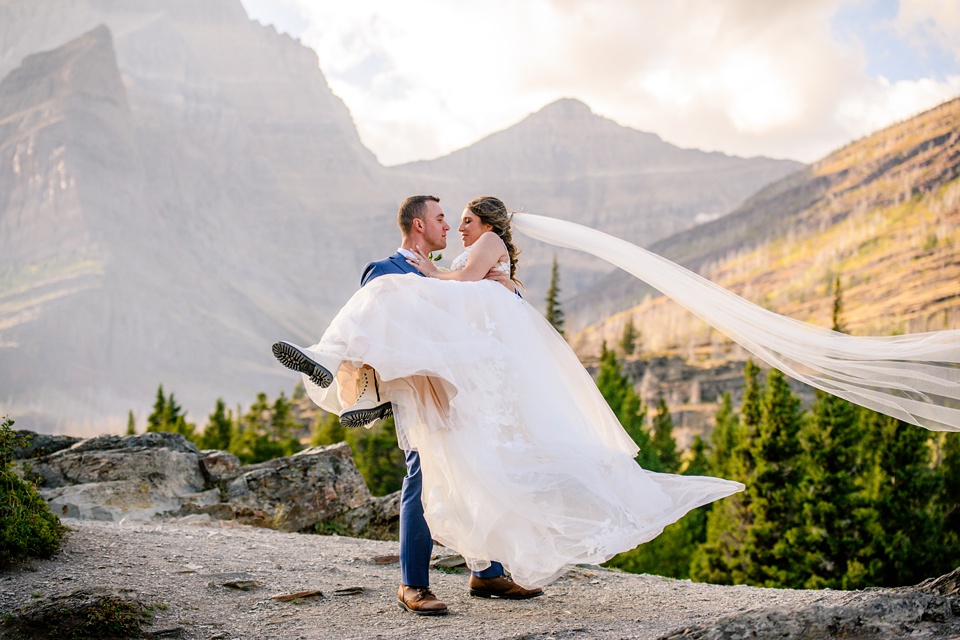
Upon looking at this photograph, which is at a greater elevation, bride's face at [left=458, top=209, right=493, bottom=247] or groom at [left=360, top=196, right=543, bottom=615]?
bride's face at [left=458, top=209, right=493, bottom=247]

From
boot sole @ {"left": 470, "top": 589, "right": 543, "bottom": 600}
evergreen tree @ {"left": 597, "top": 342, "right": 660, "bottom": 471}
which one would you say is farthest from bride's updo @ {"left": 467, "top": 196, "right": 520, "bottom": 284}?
evergreen tree @ {"left": 597, "top": 342, "right": 660, "bottom": 471}

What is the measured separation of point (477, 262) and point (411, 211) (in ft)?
2.36

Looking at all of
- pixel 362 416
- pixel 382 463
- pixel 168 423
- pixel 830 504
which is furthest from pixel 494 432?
pixel 168 423

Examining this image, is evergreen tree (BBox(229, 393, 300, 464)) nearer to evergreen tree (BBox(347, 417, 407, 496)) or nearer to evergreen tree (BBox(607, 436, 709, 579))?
evergreen tree (BBox(347, 417, 407, 496))

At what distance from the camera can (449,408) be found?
6.68 m

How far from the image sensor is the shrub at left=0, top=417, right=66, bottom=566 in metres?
7.66

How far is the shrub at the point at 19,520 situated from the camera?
7.66 meters

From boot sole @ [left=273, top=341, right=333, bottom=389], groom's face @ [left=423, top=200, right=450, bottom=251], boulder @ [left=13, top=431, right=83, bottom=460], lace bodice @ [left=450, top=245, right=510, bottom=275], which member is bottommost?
boulder @ [left=13, top=431, right=83, bottom=460]

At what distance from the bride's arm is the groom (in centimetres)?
9

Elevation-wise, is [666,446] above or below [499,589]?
above

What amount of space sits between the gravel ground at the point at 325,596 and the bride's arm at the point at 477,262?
279cm

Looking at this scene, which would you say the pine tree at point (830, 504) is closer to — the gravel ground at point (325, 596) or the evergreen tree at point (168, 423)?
the gravel ground at point (325, 596)

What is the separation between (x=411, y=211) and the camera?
7.34 m

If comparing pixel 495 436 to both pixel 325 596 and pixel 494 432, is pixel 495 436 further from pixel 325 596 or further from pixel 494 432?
pixel 325 596
